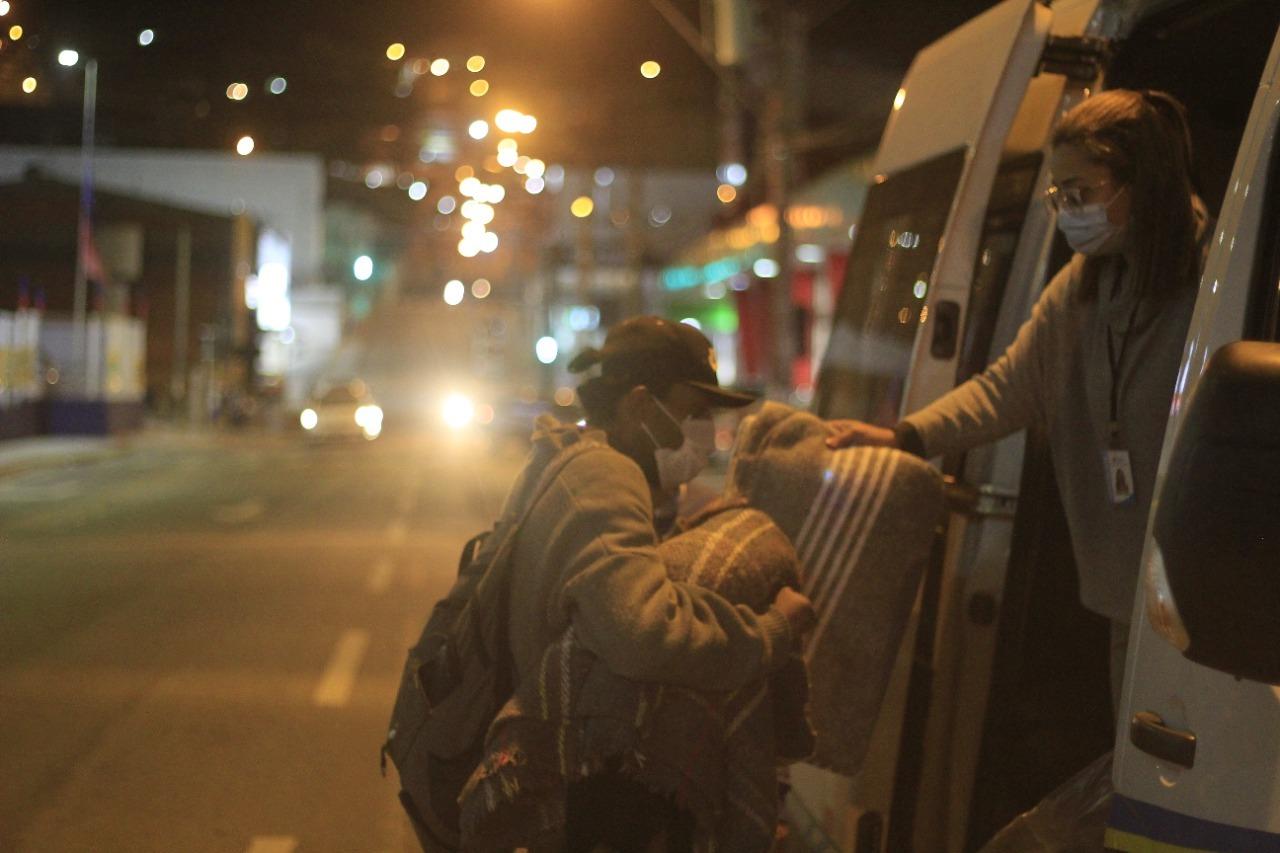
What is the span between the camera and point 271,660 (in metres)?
8.84

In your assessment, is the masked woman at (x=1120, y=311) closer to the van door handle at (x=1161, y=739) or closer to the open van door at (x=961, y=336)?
the open van door at (x=961, y=336)

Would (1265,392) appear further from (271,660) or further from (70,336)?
(70,336)

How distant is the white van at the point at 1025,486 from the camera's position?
2.30 m

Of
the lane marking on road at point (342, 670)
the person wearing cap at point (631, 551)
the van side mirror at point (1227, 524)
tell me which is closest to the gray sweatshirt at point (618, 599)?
the person wearing cap at point (631, 551)

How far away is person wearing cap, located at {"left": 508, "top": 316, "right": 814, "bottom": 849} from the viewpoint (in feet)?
8.57

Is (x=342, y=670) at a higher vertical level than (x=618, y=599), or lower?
lower

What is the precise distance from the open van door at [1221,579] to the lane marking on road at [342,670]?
5961mm

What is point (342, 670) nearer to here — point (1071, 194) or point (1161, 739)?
point (1071, 194)

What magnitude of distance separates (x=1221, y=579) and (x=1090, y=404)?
4.39 feet

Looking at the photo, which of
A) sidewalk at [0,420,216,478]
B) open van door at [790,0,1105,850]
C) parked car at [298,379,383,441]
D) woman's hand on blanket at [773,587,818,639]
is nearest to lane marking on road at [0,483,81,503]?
sidewalk at [0,420,216,478]

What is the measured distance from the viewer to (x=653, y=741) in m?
2.70

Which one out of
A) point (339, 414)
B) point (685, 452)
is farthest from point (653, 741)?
point (339, 414)

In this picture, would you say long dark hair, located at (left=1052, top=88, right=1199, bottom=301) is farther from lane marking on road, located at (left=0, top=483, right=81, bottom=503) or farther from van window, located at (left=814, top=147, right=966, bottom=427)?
lane marking on road, located at (left=0, top=483, right=81, bottom=503)

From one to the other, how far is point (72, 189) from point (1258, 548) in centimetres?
4594
